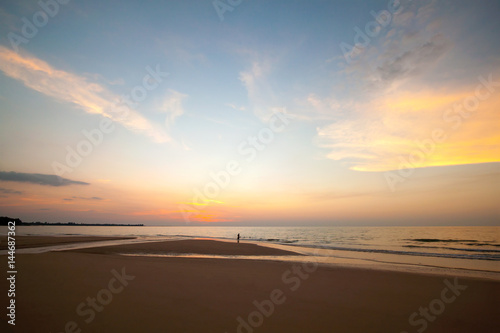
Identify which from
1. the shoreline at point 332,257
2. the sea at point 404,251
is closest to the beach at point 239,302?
the shoreline at point 332,257

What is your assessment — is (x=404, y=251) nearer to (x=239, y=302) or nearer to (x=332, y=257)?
(x=332, y=257)

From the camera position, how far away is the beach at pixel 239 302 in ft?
20.8

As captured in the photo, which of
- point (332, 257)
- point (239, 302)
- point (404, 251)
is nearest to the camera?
point (239, 302)

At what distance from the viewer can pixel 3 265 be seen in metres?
12.8

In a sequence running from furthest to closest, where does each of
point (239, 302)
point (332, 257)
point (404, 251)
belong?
point (404, 251) → point (332, 257) → point (239, 302)

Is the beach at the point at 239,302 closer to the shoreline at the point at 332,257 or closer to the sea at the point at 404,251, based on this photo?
the shoreline at the point at 332,257

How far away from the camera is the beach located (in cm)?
635

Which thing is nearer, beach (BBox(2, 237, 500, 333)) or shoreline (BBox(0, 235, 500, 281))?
beach (BBox(2, 237, 500, 333))

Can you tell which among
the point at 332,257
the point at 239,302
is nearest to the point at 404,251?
the point at 332,257

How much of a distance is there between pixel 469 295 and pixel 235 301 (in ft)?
34.0

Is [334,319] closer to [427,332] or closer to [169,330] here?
[427,332]

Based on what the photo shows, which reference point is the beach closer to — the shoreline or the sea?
the shoreline

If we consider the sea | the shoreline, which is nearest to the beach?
the shoreline

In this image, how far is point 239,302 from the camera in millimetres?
8055
